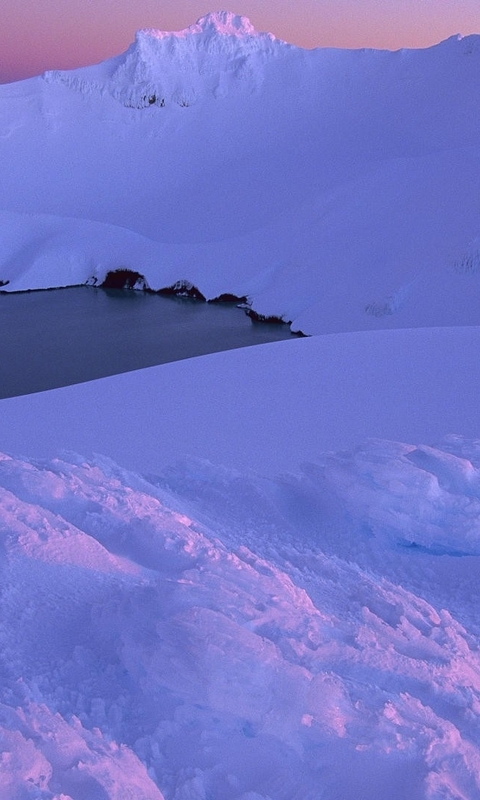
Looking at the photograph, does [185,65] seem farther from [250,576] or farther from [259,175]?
[250,576]

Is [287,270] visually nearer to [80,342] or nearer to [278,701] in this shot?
[80,342]

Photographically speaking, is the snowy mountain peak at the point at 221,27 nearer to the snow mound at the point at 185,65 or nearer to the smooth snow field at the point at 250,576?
A: the snow mound at the point at 185,65

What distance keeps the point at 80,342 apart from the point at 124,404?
811 centimetres

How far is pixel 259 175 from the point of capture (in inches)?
874

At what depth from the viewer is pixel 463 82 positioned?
971 inches

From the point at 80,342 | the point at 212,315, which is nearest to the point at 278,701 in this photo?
the point at 80,342

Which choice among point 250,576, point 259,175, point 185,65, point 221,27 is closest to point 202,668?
point 250,576

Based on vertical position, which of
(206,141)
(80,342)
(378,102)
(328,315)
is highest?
(378,102)

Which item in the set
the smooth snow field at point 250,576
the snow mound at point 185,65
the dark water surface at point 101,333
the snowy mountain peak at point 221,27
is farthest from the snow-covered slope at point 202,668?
the snowy mountain peak at point 221,27

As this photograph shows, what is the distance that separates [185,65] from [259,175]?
748 cm

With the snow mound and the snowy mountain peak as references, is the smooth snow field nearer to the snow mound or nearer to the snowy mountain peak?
the snow mound

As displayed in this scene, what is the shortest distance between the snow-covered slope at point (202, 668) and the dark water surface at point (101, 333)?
8.49 metres

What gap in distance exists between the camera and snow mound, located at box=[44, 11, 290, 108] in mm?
26094

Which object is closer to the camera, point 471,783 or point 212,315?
point 471,783
